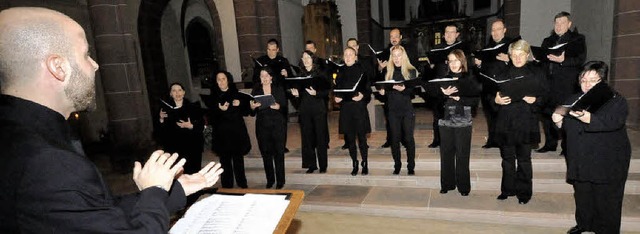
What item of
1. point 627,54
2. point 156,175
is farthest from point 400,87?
point 627,54

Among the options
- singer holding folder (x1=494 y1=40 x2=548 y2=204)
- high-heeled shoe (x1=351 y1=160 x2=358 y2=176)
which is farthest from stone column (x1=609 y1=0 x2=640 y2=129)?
high-heeled shoe (x1=351 y1=160 x2=358 y2=176)

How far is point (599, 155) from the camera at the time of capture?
303 centimetres

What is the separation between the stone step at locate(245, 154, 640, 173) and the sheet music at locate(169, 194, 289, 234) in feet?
11.8

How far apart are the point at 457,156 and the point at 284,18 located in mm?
6044

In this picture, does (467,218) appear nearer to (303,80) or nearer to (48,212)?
(303,80)

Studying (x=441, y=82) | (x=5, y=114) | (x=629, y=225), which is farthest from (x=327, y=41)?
(x=5, y=114)

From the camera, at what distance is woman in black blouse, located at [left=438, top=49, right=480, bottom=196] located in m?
4.05

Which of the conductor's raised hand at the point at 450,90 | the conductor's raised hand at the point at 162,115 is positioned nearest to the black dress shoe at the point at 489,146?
the conductor's raised hand at the point at 450,90

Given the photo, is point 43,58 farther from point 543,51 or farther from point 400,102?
point 543,51

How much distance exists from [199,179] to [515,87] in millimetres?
3361

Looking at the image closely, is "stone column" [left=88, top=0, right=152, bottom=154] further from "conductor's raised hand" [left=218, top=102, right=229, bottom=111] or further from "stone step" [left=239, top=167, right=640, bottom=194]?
"conductor's raised hand" [left=218, top=102, right=229, bottom=111]

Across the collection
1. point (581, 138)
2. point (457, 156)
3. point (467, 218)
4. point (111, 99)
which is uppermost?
point (111, 99)

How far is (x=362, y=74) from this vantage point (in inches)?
188

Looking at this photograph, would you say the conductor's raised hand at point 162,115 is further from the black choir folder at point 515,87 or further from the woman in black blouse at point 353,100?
the black choir folder at point 515,87
